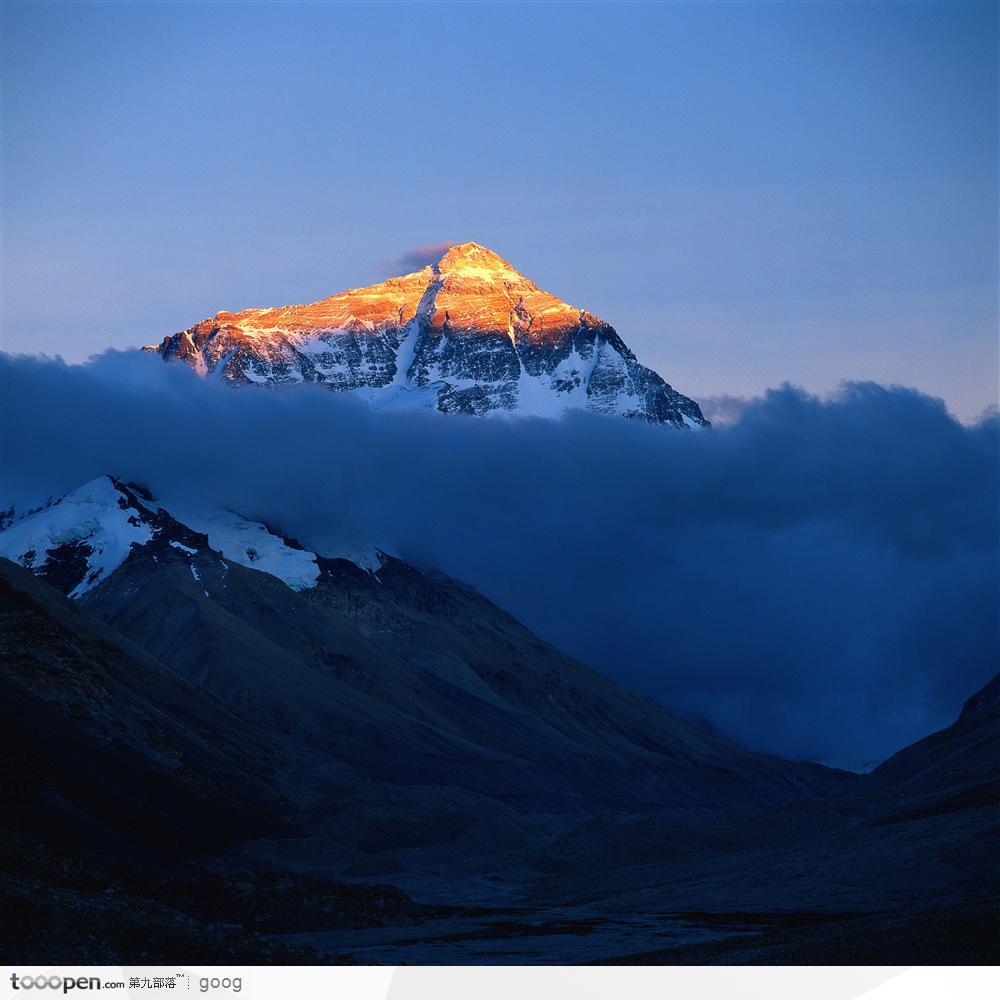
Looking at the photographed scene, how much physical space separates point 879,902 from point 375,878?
51752 millimetres

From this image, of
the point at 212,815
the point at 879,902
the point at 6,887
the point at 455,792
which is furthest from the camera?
the point at 455,792

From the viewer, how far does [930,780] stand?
17338 cm

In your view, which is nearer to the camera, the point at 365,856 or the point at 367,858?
the point at 367,858

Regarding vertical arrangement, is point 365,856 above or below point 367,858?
above

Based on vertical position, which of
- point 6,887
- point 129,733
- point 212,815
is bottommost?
point 6,887

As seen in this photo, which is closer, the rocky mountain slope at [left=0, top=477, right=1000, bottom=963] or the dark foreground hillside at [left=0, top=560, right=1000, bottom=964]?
the dark foreground hillside at [left=0, top=560, right=1000, bottom=964]

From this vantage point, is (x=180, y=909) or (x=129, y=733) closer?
(x=180, y=909)

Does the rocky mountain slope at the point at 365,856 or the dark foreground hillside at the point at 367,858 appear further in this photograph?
the rocky mountain slope at the point at 365,856

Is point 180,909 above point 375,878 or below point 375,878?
below

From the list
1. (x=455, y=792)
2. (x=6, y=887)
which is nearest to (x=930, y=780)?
(x=455, y=792)

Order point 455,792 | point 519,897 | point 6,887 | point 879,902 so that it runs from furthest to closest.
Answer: point 455,792 < point 519,897 < point 879,902 < point 6,887

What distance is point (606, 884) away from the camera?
13050 centimetres

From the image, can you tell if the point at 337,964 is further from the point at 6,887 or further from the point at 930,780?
the point at 930,780
